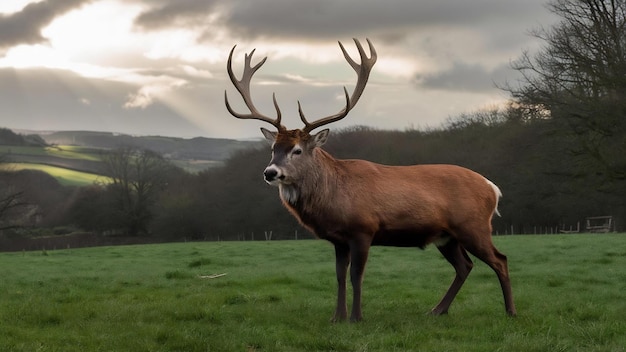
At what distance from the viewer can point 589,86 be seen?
2827cm

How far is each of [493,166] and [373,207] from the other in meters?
36.0

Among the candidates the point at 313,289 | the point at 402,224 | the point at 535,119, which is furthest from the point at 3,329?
the point at 535,119

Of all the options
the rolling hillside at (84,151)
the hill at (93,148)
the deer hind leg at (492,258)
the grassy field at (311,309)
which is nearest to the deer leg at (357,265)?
the grassy field at (311,309)

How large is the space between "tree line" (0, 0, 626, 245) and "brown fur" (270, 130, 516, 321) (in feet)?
65.8

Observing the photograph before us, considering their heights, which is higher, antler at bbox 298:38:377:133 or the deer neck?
antler at bbox 298:38:377:133

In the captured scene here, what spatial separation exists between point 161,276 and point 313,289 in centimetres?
455

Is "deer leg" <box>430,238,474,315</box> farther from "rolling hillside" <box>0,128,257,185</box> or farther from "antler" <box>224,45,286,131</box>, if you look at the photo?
"rolling hillside" <box>0,128,257,185</box>

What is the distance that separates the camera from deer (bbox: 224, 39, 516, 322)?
28.3 ft

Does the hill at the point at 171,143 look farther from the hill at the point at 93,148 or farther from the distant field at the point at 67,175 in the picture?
the distant field at the point at 67,175

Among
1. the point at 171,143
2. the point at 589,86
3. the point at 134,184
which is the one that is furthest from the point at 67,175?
the point at 589,86

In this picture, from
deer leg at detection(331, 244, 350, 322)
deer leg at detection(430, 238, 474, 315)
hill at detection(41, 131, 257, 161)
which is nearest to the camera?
deer leg at detection(331, 244, 350, 322)

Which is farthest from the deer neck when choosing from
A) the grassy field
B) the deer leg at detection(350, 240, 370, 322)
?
the grassy field

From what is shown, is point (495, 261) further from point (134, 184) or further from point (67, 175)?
point (67, 175)

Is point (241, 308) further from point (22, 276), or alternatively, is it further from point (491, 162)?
point (491, 162)
